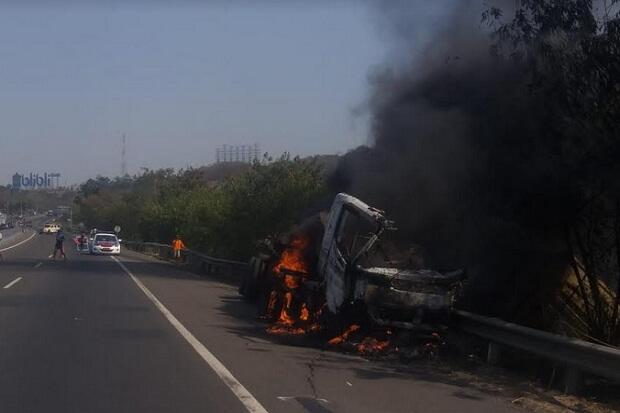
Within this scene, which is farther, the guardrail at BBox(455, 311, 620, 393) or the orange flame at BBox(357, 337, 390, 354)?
the orange flame at BBox(357, 337, 390, 354)

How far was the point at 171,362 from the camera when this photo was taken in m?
13.1

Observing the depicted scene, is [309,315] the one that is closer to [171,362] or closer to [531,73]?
[171,362]

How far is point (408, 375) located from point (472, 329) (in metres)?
1.94

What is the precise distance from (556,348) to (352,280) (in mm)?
4281

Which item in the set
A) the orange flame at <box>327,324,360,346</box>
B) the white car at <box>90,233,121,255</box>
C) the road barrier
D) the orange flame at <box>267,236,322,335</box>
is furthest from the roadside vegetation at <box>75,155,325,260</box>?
the road barrier

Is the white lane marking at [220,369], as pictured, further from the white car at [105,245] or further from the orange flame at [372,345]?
the white car at [105,245]

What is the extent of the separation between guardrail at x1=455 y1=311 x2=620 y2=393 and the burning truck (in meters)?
0.74

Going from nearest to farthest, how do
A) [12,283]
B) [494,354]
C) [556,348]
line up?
[556,348] < [494,354] < [12,283]

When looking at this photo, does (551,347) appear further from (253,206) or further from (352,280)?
(253,206)

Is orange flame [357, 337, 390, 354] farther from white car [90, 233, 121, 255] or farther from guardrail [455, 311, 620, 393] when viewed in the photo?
white car [90, 233, 121, 255]

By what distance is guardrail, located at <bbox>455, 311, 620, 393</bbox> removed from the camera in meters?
10.5

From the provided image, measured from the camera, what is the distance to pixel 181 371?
12.3 metres

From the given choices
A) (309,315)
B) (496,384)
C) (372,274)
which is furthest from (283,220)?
(496,384)

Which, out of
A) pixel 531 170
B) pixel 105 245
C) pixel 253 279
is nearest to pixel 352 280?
pixel 531 170
